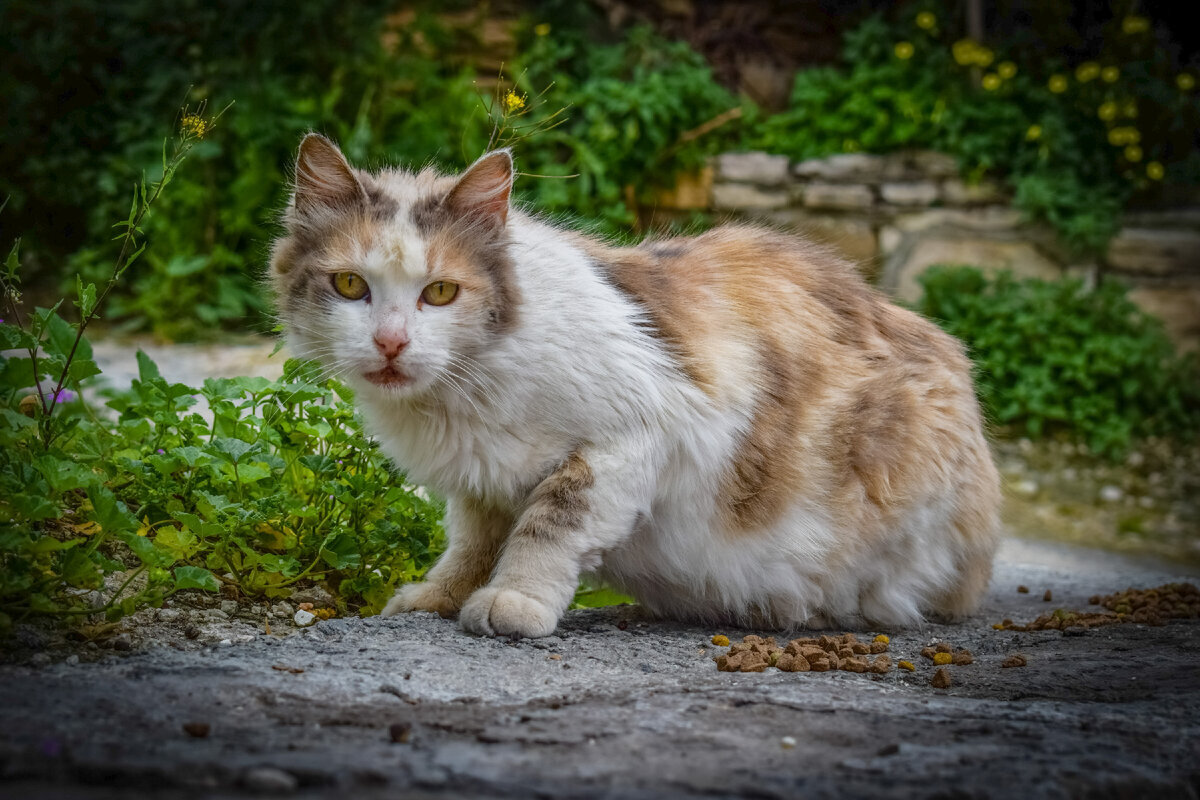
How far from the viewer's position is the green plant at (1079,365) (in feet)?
22.7

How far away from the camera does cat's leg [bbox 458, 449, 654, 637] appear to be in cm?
260

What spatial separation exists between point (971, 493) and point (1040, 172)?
5.03 meters

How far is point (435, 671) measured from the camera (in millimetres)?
2279

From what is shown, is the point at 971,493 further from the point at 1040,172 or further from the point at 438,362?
the point at 1040,172

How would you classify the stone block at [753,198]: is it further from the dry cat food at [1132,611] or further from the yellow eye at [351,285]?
the yellow eye at [351,285]

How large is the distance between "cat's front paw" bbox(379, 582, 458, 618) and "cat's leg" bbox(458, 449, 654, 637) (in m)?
0.24

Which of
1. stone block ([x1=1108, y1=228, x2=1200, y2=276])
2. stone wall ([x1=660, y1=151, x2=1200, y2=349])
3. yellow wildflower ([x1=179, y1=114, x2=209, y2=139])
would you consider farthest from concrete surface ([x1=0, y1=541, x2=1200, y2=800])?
stone block ([x1=1108, y1=228, x2=1200, y2=276])

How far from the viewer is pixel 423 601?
9.48ft

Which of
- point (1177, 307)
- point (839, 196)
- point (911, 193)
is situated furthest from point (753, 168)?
point (1177, 307)

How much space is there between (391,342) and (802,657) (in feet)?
4.03

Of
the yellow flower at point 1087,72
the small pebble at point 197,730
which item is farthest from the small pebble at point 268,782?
the yellow flower at point 1087,72

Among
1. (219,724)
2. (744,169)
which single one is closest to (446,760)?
(219,724)

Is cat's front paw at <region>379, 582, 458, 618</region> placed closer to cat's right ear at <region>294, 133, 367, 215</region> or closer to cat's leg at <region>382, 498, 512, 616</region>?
cat's leg at <region>382, 498, 512, 616</region>

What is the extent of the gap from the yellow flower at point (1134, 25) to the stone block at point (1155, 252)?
152 centimetres
